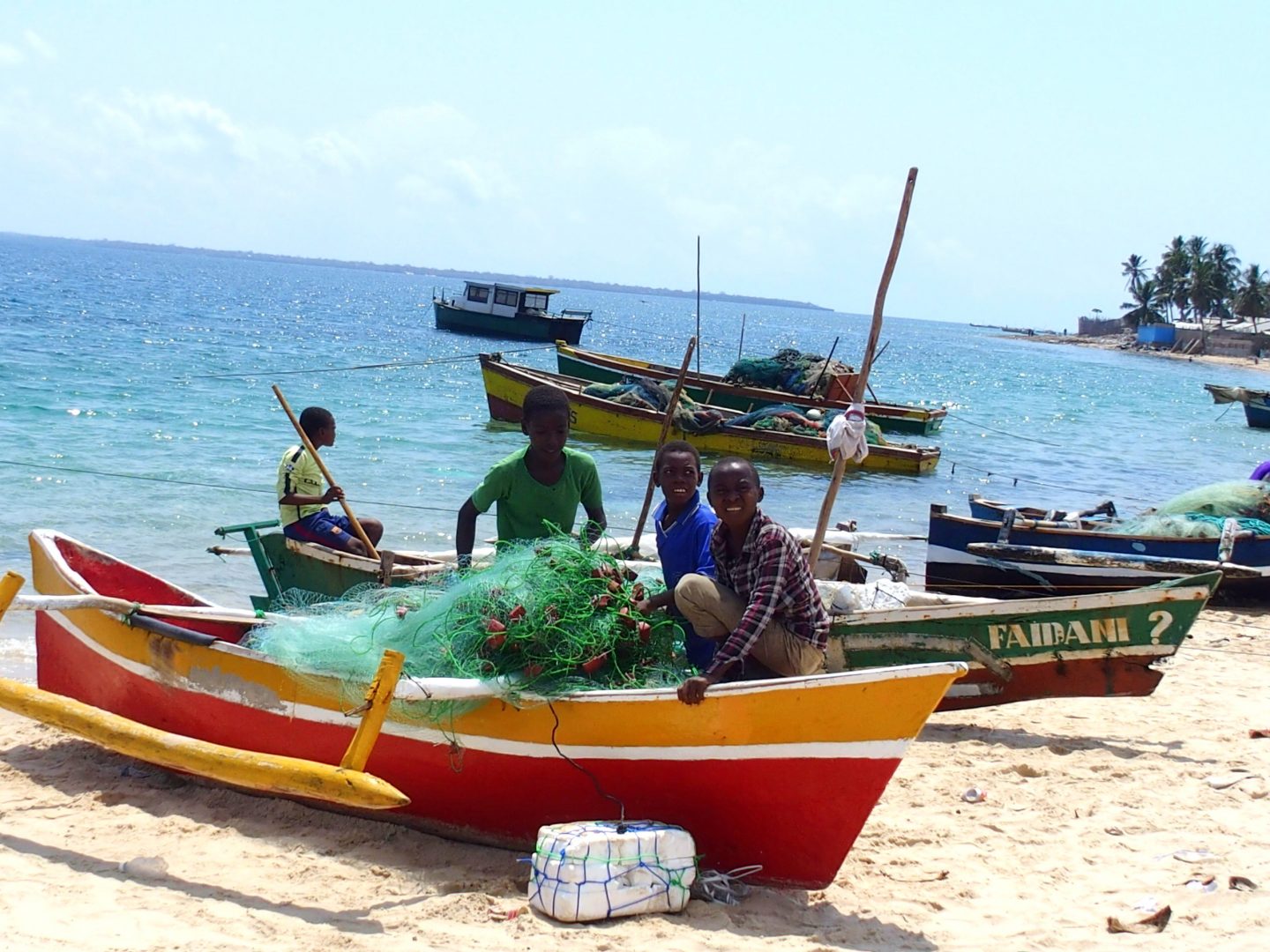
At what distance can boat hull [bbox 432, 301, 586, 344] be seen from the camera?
155ft

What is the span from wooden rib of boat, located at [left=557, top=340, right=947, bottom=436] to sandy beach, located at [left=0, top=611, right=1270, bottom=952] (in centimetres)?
1561

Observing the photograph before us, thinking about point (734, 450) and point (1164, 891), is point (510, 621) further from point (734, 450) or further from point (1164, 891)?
point (734, 450)

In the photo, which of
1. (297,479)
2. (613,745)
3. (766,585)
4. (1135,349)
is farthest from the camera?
(1135,349)

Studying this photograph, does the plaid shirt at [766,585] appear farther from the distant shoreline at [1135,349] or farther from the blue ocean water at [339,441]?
the distant shoreline at [1135,349]

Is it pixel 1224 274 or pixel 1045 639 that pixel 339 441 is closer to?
pixel 1045 639

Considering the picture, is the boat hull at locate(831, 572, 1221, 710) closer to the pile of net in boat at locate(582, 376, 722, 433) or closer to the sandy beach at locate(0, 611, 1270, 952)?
the sandy beach at locate(0, 611, 1270, 952)

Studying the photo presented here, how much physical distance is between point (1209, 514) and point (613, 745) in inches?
326

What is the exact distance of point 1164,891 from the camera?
463 centimetres

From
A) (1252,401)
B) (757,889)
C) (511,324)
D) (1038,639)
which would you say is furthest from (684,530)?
(511,324)

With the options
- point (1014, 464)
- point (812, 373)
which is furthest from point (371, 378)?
point (1014, 464)

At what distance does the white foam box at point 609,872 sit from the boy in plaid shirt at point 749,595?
0.53 m

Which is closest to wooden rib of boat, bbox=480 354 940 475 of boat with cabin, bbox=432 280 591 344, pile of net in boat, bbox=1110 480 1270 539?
pile of net in boat, bbox=1110 480 1270 539

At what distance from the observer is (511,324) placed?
1877 inches

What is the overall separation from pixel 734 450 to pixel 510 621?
52.4 ft
